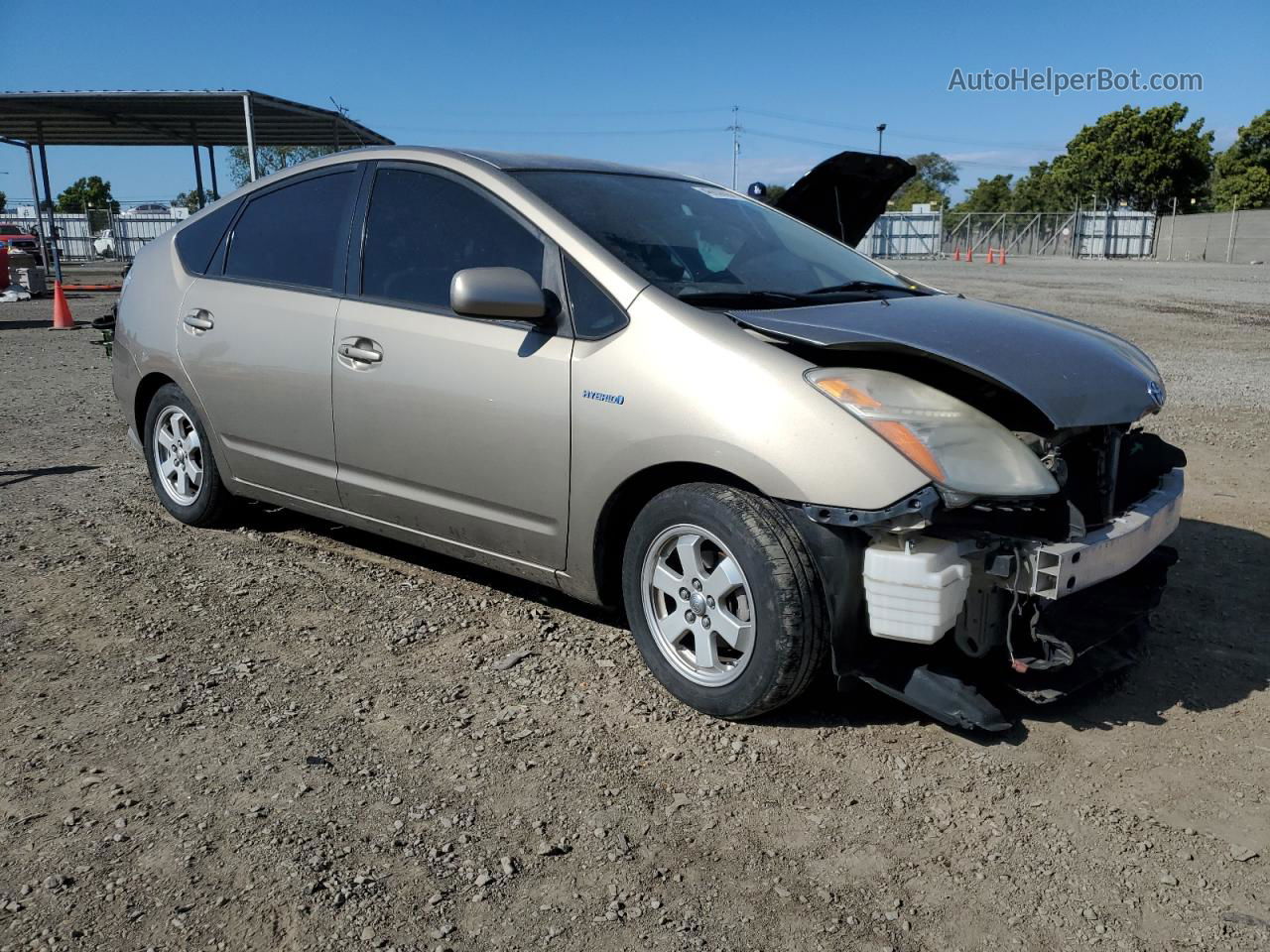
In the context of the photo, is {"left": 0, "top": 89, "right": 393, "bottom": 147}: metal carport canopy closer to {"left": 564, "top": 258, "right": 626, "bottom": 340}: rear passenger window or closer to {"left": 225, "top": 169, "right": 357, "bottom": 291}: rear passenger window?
{"left": 225, "top": 169, "right": 357, "bottom": 291}: rear passenger window

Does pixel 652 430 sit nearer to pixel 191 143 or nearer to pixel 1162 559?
pixel 1162 559

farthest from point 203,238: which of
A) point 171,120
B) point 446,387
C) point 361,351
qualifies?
point 171,120

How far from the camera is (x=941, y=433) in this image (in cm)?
290

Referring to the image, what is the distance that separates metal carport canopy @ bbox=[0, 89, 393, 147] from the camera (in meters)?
18.9

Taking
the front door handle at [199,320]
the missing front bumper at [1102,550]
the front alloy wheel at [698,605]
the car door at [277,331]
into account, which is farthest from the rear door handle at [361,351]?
the missing front bumper at [1102,550]

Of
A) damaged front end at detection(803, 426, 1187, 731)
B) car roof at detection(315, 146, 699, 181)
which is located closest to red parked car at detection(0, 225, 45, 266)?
car roof at detection(315, 146, 699, 181)

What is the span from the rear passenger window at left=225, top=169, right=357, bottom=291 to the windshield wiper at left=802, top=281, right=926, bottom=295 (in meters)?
1.93

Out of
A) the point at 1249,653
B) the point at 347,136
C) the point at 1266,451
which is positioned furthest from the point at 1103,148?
the point at 1249,653

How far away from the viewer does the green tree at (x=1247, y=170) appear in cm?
5584

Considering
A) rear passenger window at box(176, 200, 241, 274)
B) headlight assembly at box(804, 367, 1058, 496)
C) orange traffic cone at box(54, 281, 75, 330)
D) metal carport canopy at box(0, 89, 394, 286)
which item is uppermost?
metal carport canopy at box(0, 89, 394, 286)

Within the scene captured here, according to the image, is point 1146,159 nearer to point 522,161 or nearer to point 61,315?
point 61,315

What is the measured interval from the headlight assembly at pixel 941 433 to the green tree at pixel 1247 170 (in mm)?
62229

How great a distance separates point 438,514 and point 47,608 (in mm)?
1659

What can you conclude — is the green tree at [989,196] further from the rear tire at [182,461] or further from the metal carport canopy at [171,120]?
the rear tire at [182,461]
